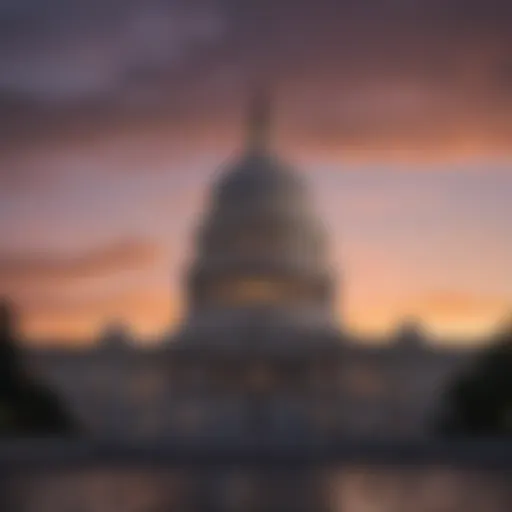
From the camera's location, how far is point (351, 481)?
32.8 m

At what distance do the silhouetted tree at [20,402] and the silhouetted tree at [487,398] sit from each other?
48.8 feet

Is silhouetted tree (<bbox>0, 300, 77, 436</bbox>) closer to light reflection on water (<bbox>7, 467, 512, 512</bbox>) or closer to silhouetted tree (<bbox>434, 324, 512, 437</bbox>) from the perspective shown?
light reflection on water (<bbox>7, 467, 512, 512</bbox>)

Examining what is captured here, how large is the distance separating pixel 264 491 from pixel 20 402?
25.2 m

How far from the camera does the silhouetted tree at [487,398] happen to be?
5453 centimetres

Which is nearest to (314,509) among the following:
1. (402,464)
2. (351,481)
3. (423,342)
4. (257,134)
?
(351,481)

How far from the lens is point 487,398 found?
185 ft

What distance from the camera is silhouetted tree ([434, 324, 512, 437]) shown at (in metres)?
54.5

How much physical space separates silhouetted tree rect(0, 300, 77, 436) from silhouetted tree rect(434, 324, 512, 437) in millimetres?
14869

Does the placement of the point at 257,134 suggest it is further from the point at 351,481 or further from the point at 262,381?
the point at 351,481

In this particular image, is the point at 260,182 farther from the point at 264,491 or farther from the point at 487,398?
the point at 264,491

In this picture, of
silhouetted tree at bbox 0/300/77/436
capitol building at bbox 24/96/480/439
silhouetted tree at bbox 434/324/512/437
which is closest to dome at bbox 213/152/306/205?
capitol building at bbox 24/96/480/439

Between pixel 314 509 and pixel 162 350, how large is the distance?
1928 inches

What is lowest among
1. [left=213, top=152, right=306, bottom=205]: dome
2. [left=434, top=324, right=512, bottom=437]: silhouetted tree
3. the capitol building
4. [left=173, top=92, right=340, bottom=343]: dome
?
[left=434, top=324, right=512, bottom=437]: silhouetted tree

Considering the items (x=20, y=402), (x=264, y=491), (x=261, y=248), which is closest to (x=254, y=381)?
(x=261, y=248)
